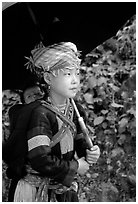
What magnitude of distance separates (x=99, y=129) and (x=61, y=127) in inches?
63.2

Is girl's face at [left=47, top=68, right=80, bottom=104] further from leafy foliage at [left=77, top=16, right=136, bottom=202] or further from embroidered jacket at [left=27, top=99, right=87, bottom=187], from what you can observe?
leafy foliage at [left=77, top=16, right=136, bottom=202]

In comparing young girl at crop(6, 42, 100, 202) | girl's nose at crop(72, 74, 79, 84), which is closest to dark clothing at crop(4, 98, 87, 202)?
young girl at crop(6, 42, 100, 202)

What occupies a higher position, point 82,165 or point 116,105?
point 116,105

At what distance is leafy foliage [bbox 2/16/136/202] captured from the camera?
9.66 feet

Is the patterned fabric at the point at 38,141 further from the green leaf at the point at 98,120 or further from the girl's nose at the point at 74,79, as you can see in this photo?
the green leaf at the point at 98,120

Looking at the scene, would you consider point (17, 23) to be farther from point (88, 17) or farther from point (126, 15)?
point (126, 15)

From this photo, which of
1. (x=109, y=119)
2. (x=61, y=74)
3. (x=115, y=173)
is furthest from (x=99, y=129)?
(x=61, y=74)

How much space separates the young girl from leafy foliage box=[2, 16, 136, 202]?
1.33m

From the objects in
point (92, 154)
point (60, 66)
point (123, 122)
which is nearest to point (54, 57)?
point (60, 66)

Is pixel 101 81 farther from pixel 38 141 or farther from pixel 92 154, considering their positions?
pixel 38 141

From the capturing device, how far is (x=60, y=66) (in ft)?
4.92

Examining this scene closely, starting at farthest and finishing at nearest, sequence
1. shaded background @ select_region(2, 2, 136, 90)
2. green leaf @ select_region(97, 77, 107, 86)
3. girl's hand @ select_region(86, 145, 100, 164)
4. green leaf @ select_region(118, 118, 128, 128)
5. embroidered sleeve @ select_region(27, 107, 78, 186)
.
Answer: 1. green leaf @ select_region(97, 77, 107, 86)
2. green leaf @ select_region(118, 118, 128, 128)
3. shaded background @ select_region(2, 2, 136, 90)
4. girl's hand @ select_region(86, 145, 100, 164)
5. embroidered sleeve @ select_region(27, 107, 78, 186)

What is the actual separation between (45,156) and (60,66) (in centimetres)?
33

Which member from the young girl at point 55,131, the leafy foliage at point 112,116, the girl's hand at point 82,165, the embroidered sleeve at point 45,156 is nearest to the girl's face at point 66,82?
the young girl at point 55,131
